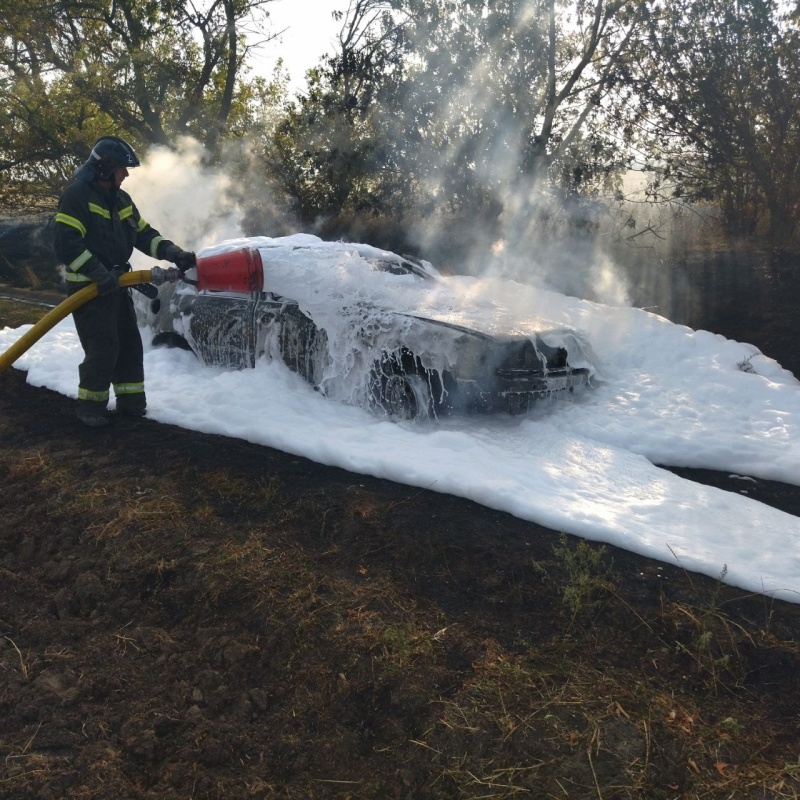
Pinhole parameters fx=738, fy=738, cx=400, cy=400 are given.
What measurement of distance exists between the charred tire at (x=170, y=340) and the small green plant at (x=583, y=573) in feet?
15.4

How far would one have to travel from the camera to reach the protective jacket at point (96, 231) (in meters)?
5.14

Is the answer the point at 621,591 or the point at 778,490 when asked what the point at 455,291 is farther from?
the point at 621,591

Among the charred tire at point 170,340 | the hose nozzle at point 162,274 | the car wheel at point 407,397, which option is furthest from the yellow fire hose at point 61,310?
the car wheel at point 407,397

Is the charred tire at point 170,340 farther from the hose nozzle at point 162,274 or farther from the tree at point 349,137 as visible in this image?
the tree at point 349,137

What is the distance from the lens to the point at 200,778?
7.62 ft

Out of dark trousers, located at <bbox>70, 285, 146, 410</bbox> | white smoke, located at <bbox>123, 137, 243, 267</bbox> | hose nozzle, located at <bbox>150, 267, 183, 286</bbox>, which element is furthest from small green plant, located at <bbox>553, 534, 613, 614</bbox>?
white smoke, located at <bbox>123, 137, 243, 267</bbox>

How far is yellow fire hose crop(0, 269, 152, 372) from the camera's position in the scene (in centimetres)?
514

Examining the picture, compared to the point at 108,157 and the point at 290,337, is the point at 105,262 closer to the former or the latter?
the point at 108,157

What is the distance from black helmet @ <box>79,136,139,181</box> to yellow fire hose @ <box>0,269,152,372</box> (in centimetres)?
74

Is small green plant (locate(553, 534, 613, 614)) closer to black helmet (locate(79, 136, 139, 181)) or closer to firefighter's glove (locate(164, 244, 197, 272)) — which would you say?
firefighter's glove (locate(164, 244, 197, 272))

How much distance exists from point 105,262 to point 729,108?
7792 mm

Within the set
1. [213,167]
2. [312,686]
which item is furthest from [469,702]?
[213,167]

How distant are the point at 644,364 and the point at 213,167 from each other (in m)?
10.7

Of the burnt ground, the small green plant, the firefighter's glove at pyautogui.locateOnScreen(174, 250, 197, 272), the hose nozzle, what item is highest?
the firefighter's glove at pyautogui.locateOnScreen(174, 250, 197, 272)
